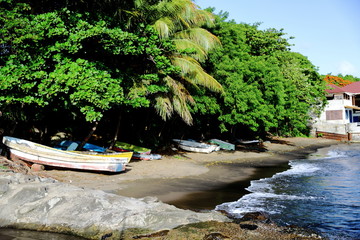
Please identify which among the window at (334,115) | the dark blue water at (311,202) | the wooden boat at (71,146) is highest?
the window at (334,115)

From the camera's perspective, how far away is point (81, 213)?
18.9ft

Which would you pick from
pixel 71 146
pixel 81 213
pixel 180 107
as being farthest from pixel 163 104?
pixel 81 213

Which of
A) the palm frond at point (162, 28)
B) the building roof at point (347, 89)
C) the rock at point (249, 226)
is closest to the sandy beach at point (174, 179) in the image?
the rock at point (249, 226)

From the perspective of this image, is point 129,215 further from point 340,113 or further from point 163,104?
point 340,113

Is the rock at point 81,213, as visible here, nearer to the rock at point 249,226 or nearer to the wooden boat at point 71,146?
the rock at point 249,226

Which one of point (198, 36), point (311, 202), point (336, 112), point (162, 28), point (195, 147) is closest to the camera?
point (311, 202)

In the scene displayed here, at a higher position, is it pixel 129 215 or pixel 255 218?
pixel 129 215

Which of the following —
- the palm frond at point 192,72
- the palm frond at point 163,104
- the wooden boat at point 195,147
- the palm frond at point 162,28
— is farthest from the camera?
the wooden boat at point 195,147

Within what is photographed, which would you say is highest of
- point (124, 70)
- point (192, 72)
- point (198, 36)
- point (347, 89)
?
point (347, 89)

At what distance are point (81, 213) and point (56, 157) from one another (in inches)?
202

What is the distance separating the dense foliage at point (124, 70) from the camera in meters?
10.0

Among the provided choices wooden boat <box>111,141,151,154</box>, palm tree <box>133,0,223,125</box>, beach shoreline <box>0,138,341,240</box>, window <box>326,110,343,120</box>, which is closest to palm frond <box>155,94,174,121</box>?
palm tree <box>133,0,223,125</box>

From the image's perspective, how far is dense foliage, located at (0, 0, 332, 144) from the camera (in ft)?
32.9

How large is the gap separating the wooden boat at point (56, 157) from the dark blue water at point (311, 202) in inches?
194
